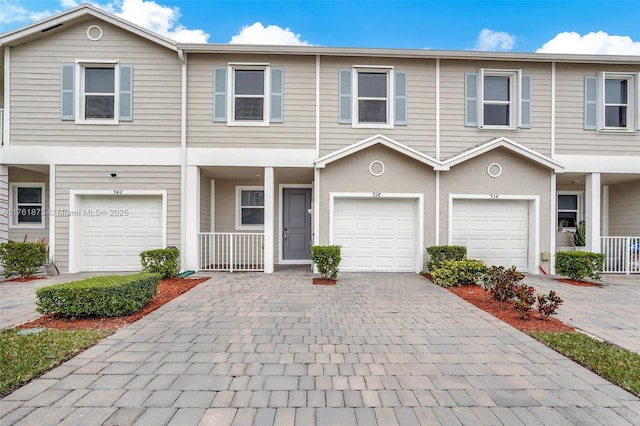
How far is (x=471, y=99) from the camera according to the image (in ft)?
29.4

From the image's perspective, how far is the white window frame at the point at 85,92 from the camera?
8.42 m

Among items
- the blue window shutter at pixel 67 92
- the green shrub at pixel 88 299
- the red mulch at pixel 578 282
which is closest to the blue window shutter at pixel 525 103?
the red mulch at pixel 578 282

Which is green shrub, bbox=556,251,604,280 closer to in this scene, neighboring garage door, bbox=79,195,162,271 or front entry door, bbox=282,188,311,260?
front entry door, bbox=282,188,311,260

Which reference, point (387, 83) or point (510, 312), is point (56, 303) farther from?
point (387, 83)

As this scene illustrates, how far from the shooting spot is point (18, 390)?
2.73 m

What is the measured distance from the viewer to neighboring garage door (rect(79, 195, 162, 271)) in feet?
28.6

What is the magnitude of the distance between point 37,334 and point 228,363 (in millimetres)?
2794

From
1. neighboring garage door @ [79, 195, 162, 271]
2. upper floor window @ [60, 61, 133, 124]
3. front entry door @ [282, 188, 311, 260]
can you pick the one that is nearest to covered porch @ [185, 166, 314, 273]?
front entry door @ [282, 188, 311, 260]

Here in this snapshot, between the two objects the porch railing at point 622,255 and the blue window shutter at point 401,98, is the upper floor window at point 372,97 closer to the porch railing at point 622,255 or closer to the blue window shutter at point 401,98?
the blue window shutter at point 401,98

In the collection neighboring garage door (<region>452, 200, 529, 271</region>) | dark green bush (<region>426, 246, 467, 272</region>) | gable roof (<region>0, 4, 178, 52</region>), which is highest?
gable roof (<region>0, 4, 178, 52</region>)

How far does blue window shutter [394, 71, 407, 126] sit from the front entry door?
3.73 meters

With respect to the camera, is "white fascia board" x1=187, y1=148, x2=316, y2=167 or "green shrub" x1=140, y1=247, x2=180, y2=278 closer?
"green shrub" x1=140, y1=247, x2=180, y2=278

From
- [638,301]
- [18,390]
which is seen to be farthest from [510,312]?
[18,390]

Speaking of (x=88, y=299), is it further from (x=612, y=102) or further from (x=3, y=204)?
(x=612, y=102)
